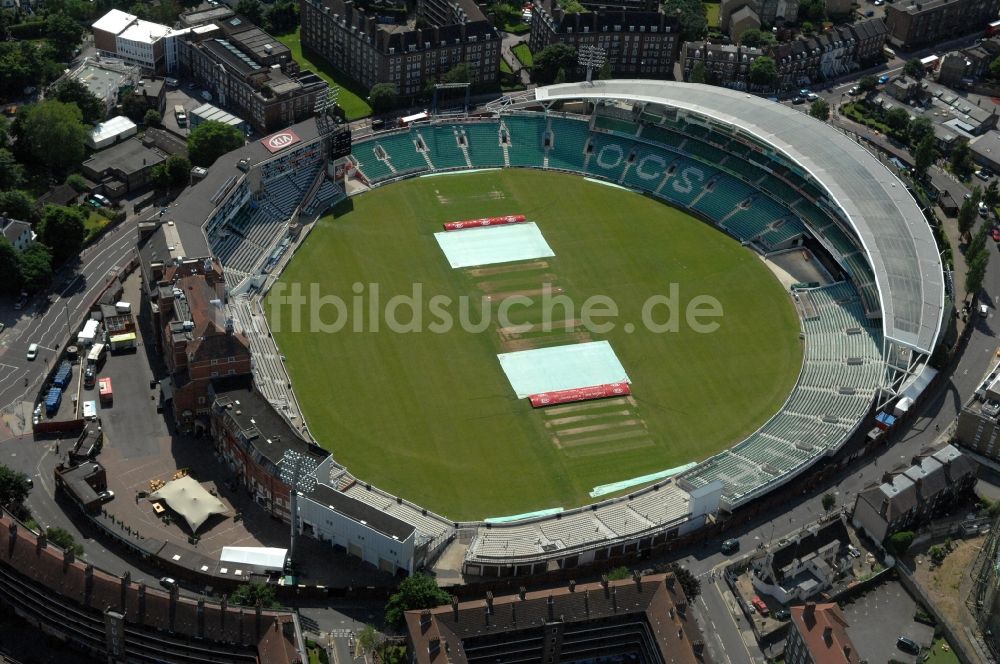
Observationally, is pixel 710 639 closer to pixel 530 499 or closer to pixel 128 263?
pixel 530 499

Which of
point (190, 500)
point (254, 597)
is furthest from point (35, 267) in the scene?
Answer: point (254, 597)

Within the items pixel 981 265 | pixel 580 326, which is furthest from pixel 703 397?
pixel 981 265

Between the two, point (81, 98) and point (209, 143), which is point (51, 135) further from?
point (209, 143)

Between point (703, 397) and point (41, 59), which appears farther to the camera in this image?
point (41, 59)

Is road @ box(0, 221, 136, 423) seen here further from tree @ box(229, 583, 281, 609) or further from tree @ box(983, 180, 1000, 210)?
tree @ box(983, 180, 1000, 210)

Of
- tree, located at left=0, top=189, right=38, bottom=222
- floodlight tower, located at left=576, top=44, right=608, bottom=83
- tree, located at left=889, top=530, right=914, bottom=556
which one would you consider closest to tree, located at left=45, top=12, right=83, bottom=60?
tree, located at left=0, top=189, right=38, bottom=222

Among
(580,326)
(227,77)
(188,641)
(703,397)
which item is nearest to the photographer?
(188,641)
